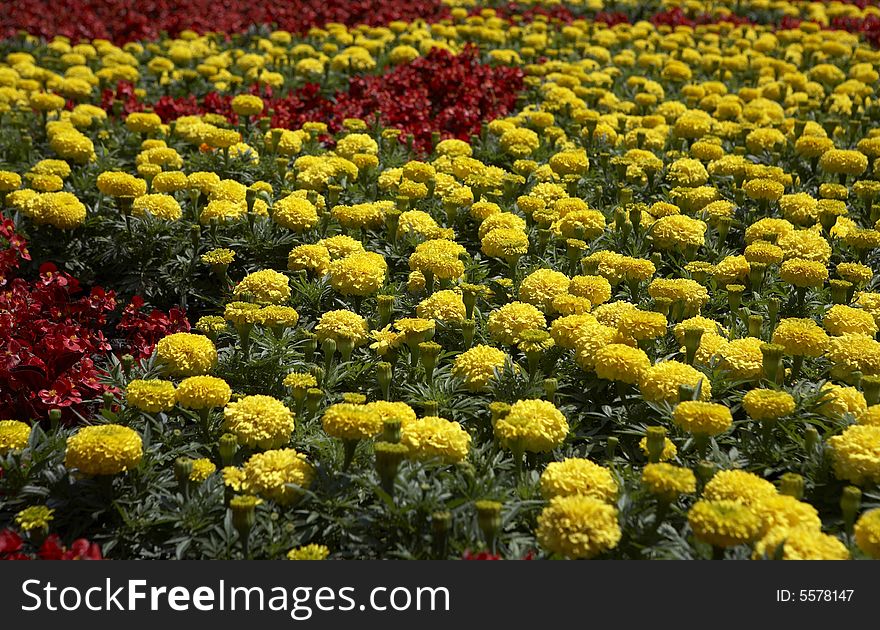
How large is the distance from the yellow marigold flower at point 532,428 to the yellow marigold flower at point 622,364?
0.37m

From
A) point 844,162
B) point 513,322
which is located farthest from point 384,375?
point 844,162

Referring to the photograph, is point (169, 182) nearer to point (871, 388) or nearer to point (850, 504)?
point (871, 388)

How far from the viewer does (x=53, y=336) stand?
3.95 meters

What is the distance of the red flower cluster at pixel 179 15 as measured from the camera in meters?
9.50

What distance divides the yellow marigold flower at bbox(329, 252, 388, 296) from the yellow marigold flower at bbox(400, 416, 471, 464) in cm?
128

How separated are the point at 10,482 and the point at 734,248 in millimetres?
3772

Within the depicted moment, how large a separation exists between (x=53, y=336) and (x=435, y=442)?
1806mm

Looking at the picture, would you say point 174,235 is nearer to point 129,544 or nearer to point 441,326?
point 441,326

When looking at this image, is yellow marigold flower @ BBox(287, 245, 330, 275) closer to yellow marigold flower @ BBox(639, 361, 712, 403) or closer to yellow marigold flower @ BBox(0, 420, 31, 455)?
yellow marigold flower @ BBox(0, 420, 31, 455)

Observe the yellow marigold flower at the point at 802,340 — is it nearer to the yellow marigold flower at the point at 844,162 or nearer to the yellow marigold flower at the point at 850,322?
the yellow marigold flower at the point at 850,322

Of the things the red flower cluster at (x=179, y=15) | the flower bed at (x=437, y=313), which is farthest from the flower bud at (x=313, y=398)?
the red flower cluster at (x=179, y=15)

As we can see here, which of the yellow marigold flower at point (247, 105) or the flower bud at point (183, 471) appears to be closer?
the flower bud at point (183, 471)

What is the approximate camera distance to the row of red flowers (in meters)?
3.75

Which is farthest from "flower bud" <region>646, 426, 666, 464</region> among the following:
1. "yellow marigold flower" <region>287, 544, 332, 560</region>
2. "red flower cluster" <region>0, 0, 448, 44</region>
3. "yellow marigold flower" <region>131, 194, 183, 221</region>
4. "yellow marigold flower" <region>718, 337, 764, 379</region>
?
"red flower cluster" <region>0, 0, 448, 44</region>
